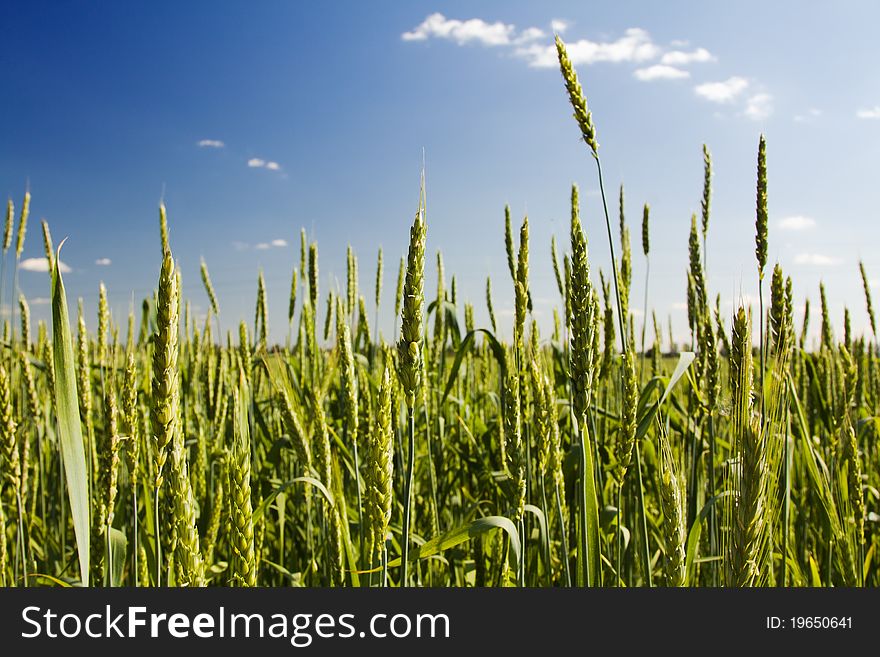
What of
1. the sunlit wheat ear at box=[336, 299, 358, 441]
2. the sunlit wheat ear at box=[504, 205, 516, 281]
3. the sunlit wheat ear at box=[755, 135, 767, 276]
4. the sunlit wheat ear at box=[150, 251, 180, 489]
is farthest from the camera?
the sunlit wheat ear at box=[504, 205, 516, 281]

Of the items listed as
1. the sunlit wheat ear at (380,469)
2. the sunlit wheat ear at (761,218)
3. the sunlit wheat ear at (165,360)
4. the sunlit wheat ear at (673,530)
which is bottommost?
the sunlit wheat ear at (673,530)

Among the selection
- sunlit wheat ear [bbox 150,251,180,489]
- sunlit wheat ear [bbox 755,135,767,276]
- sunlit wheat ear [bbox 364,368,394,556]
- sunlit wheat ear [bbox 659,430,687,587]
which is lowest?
sunlit wheat ear [bbox 659,430,687,587]

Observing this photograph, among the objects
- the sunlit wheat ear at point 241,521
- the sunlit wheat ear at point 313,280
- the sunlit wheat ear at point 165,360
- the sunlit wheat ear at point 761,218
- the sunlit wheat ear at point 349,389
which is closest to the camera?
the sunlit wheat ear at point 165,360

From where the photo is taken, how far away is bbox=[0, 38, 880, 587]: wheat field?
100cm

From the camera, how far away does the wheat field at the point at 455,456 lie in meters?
1.00

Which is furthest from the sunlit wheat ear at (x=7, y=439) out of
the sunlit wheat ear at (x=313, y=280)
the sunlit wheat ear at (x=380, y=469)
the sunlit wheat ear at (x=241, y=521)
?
the sunlit wheat ear at (x=313, y=280)

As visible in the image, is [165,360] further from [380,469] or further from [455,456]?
[455,456]

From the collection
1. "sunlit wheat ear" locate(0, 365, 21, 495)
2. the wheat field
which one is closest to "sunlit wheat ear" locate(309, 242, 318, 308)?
the wheat field

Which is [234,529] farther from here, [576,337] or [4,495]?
[4,495]

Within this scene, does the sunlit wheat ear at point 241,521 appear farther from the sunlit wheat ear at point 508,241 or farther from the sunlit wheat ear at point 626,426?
the sunlit wheat ear at point 508,241

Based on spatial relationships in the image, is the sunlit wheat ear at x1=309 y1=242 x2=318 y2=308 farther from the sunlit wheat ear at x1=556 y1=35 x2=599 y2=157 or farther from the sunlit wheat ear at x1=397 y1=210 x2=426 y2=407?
the sunlit wheat ear at x1=397 y1=210 x2=426 y2=407

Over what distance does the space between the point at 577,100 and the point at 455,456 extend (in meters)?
1.85

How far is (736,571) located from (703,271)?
1.38m

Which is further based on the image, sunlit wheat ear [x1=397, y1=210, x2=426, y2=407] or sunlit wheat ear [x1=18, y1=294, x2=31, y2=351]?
sunlit wheat ear [x1=18, y1=294, x2=31, y2=351]
